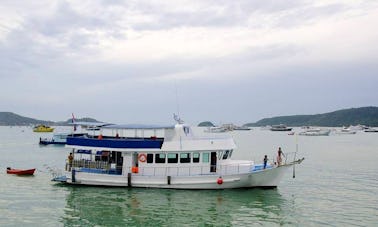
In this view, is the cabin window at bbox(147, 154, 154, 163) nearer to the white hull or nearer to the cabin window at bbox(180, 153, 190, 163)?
the white hull

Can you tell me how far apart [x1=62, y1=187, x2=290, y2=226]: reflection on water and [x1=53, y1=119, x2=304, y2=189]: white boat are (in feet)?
1.92

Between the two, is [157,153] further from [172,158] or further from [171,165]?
[171,165]

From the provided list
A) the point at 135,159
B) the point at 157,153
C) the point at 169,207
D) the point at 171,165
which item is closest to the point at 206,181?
the point at 171,165

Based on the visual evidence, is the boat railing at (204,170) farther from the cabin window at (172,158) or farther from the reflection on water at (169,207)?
the reflection on water at (169,207)

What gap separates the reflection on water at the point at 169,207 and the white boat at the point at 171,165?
0.58m

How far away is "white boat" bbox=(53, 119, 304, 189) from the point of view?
27.3 meters

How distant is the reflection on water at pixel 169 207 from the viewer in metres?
20.9

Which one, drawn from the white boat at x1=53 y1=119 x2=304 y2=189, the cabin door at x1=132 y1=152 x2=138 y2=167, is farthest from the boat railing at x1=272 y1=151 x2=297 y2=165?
the cabin door at x1=132 y1=152 x2=138 y2=167

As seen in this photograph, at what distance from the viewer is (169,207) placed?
23375 millimetres

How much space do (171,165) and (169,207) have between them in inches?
186

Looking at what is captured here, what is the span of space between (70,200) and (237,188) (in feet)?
35.3

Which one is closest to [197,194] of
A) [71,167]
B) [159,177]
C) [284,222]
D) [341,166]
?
[159,177]

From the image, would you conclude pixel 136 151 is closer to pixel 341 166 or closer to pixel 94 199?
pixel 94 199

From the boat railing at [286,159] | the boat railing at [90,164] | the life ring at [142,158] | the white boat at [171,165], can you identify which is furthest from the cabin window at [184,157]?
the boat railing at [286,159]
